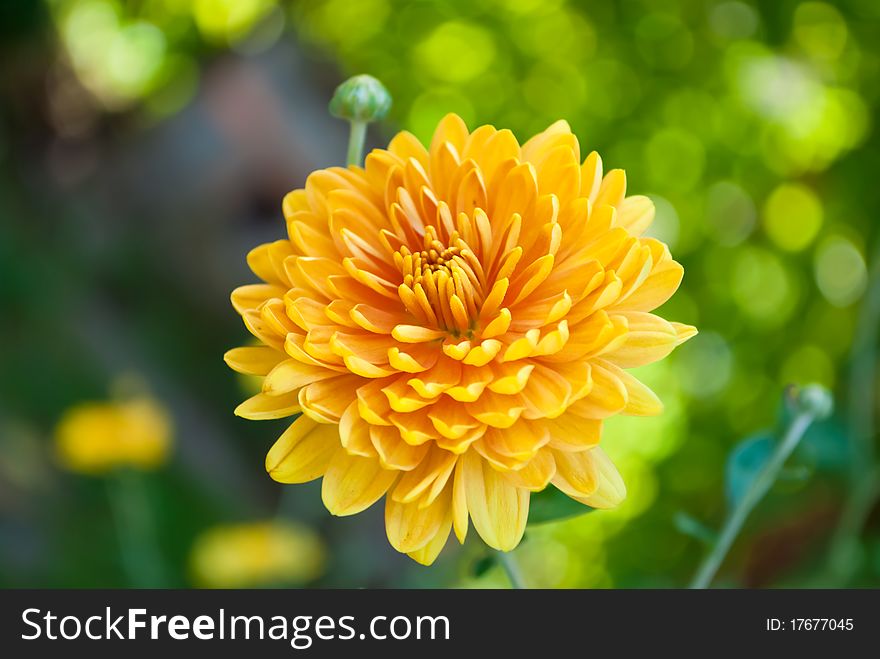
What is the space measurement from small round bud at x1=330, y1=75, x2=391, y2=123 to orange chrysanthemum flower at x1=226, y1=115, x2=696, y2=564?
7cm

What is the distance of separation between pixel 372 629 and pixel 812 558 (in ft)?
2.84

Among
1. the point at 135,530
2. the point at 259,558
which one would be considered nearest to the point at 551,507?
the point at 259,558

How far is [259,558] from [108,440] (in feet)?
1.05

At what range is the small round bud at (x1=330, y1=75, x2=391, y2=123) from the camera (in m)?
0.74

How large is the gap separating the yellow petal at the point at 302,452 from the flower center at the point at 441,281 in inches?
4.7

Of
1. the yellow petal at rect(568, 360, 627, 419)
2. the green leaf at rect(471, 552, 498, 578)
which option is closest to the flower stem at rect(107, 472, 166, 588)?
the green leaf at rect(471, 552, 498, 578)

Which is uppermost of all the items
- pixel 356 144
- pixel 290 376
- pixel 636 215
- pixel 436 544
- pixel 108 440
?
A: pixel 108 440

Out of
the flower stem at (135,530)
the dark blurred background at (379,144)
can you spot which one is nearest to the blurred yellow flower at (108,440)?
the flower stem at (135,530)

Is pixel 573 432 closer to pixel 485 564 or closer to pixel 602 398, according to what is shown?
pixel 602 398

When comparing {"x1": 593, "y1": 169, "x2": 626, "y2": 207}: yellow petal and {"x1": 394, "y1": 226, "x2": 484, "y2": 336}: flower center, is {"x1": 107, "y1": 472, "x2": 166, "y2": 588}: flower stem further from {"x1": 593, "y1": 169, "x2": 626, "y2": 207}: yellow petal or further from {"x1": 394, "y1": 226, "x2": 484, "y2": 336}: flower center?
{"x1": 593, "y1": 169, "x2": 626, "y2": 207}: yellow petal

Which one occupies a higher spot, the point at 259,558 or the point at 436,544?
the point at 259,558

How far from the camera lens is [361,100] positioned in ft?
2.43

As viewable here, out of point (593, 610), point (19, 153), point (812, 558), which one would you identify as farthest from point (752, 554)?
point (19, 153)

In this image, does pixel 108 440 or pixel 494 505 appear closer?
pixel 494 505
